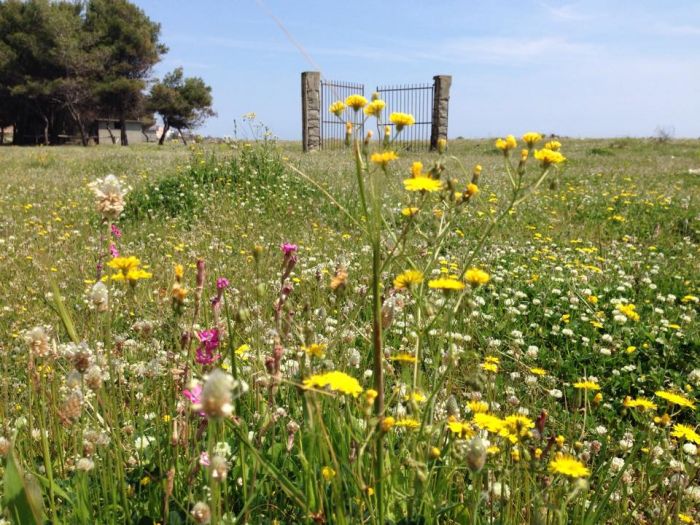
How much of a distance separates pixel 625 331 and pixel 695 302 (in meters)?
0.90

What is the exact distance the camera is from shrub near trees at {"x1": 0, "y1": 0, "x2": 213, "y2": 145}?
33562 millimetres

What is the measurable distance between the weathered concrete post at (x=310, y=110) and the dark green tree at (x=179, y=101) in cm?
2529

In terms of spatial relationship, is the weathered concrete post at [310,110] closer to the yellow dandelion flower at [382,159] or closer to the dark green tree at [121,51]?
the yellow dandelion flower at [382,159]

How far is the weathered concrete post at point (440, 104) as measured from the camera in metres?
20.4

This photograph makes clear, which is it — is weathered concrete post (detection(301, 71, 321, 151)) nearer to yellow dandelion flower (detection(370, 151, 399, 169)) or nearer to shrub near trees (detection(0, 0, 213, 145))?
yellow dandelion flower (detection(370, 151, 399, 169))

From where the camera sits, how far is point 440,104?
20.4 metres

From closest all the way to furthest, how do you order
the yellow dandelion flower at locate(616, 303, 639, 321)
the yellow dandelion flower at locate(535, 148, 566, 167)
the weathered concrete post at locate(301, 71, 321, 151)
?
the yellow dandelion flower at locate(535, 148, 566, 167) → the yellow dandelion flower at locate(616, 303, 639, 321) → the weathered concrete post at locate(301, 71, 321, 151)

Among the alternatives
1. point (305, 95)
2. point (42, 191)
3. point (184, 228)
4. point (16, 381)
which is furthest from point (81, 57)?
point (16, 381)

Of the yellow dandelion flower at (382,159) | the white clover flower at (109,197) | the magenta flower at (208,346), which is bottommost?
the magenta flower at (208,346)

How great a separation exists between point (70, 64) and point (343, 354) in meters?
36.8

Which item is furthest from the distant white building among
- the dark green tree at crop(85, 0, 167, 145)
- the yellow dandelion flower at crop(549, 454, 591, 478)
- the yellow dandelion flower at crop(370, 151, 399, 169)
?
the yellow dandelion flower at crop(549, 454, 591, 478)


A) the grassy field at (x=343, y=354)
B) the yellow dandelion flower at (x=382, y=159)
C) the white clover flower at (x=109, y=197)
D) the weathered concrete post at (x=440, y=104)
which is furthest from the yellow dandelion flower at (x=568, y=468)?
the weathered concrete post at (x=440, y=104)

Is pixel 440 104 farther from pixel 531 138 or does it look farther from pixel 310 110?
pixel 531 138

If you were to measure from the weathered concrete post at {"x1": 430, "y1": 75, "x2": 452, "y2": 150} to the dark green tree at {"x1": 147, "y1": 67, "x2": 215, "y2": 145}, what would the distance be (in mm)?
25882
